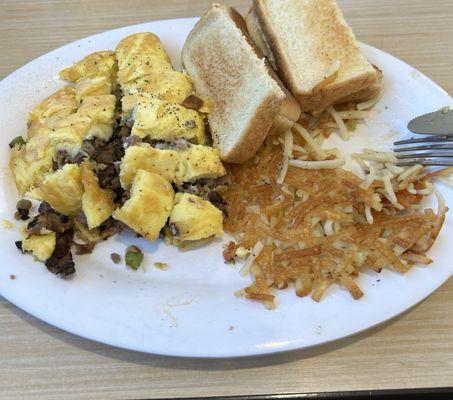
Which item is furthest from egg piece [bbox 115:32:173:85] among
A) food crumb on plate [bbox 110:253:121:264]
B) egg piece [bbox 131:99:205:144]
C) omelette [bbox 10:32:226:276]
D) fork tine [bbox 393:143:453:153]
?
fork tine [bbox 393:143:453:153]

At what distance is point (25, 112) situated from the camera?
7.57ft

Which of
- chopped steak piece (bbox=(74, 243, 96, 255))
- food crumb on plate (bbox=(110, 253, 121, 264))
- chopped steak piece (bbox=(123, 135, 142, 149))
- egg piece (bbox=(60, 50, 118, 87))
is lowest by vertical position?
food crumb on plate (bbox=(110, 253, 121, 264))

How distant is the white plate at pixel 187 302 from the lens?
1585mm

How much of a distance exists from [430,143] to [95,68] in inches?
68.4

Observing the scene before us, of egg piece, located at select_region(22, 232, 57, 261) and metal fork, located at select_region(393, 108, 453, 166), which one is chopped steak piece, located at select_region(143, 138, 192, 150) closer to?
egg piece, located at select_region(22, 232, 57, 261)

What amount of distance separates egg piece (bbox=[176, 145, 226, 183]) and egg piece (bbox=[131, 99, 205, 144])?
0.09 m

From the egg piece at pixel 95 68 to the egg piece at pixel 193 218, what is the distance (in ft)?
2.90

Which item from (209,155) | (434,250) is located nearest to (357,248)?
(434,250)

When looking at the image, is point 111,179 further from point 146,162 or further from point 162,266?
point 162,266

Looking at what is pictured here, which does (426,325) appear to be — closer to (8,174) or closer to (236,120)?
(236,120)

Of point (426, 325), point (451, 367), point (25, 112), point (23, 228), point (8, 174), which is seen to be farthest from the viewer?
point (25, 112)

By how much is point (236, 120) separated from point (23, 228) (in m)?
1.07

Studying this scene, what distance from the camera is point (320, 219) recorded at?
6.48ft

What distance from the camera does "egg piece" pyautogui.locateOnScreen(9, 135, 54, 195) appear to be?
6.50 ft
